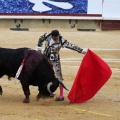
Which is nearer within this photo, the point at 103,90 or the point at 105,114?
the point at 105,114

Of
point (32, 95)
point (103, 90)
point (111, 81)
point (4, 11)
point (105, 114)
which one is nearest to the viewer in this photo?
point (105, 114)

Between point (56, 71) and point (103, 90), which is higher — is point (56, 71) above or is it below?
above

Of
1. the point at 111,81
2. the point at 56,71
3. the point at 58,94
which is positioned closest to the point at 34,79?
the point at 56,71

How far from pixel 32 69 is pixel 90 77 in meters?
1.30

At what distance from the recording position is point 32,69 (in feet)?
32.2

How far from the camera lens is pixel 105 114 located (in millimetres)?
9000

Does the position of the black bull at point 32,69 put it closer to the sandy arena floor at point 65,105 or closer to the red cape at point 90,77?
the sandy arena floor at point 65,105

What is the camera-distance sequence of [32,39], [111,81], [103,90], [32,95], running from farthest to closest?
[32,39], [111,81], [103,90], [32,95]

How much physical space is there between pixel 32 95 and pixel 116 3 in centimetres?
2298

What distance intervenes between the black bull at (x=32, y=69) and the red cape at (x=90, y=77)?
55 centimetres

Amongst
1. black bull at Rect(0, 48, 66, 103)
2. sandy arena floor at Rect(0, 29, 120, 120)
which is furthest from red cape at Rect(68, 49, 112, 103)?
black bull at Rect(0, 48, 66, 103)

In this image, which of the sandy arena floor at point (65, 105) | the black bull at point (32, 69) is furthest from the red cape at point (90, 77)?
the black bull at point (32, 69)

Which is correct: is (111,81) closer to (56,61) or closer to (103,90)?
(103,90)

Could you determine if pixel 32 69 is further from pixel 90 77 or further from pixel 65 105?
pixel 90 77
